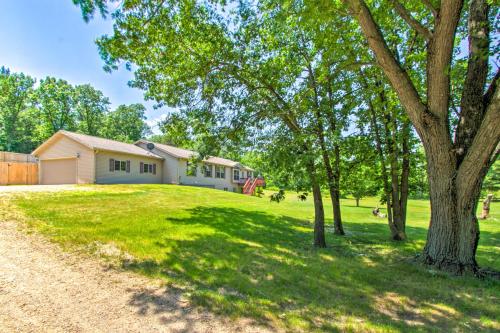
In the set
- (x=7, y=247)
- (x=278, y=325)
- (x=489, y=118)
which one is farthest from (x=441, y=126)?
(x=7, y=247)

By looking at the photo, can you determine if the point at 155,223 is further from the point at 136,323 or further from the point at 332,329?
the point at 332,329

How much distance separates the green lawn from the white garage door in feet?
38.2

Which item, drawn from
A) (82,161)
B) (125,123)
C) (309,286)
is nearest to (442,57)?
(309,286)

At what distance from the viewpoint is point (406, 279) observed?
4.93m

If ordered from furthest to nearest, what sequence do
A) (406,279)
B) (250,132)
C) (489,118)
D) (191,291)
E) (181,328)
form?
1. (250,132)
2. (406,279)
3. (489,118)
4. (191,291)
5. (181,328)

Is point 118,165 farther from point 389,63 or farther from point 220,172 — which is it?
point 389,63

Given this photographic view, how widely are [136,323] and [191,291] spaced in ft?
3.13

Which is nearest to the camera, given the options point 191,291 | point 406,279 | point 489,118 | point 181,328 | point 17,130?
point 181,328

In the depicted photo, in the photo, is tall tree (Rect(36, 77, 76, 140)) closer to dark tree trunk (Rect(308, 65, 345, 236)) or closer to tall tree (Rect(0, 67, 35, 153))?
tall tree (Rect(0, 67, 35, 153))

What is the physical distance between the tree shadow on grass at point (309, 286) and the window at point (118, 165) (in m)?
16.0

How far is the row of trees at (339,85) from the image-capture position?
5012mm

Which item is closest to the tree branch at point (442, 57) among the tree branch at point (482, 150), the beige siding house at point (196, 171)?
the tree branch at point (482, 150)

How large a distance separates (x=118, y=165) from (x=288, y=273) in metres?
19.4

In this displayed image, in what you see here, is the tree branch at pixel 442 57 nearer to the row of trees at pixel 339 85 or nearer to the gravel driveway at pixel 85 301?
the row of trees at pixel 339 85
